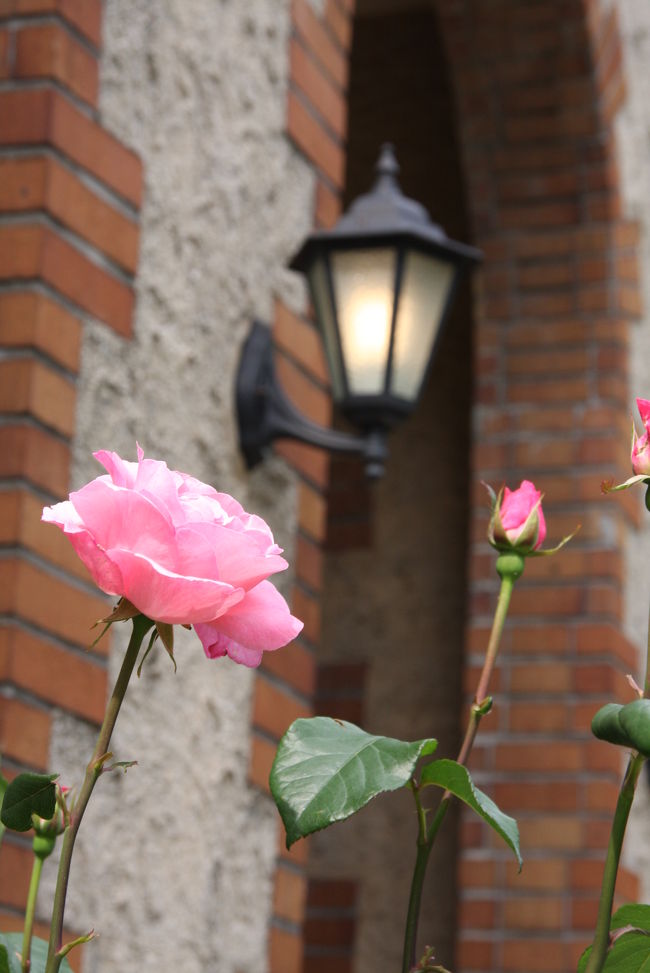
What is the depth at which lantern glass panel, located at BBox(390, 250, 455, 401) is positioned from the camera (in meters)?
2.46

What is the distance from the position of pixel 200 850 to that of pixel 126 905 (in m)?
0.19

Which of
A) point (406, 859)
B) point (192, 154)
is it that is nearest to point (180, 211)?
point (192, 154)

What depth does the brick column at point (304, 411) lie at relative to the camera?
7.67ft

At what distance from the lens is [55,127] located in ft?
6.15

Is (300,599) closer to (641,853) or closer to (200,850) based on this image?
(200,850)

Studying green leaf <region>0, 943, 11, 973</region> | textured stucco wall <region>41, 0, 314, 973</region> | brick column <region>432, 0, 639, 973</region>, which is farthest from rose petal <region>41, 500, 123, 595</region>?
brick column <region>432, 0, 639, 973</region>

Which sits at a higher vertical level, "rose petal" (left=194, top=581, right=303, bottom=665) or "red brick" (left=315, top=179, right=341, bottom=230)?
"red brick" (left=315, top=179, right=341, bottom=230)

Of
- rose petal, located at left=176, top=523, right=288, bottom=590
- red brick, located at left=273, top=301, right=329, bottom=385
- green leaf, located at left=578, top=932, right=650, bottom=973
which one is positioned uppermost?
red brick, located at left=273, top=301, right=329, bottom=385

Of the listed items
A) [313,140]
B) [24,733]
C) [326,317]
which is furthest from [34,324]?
[313,140]

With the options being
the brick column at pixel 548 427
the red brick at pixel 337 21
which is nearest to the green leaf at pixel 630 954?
the red brick at pixel 337 21

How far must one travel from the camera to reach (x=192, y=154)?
2229 mm

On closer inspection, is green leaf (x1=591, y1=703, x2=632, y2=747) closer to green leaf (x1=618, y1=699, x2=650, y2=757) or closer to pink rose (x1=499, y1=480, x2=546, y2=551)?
green leaf (x1=618, y1=699, x2=650, y2=757)

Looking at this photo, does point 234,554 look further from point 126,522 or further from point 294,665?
point 294,665

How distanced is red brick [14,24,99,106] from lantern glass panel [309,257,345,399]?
1.92 ft
